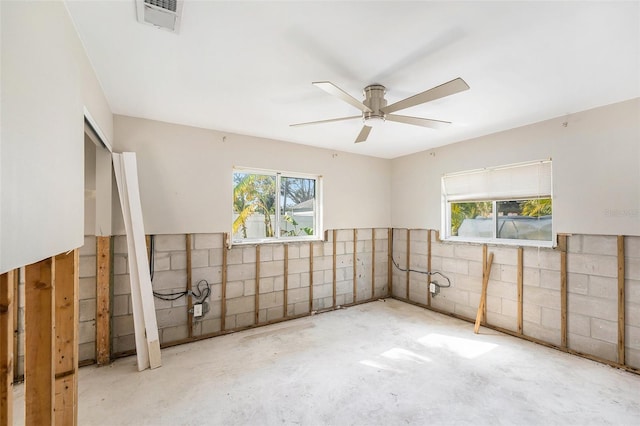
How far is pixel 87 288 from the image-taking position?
111 inches

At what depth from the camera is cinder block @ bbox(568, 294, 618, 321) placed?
111 inches

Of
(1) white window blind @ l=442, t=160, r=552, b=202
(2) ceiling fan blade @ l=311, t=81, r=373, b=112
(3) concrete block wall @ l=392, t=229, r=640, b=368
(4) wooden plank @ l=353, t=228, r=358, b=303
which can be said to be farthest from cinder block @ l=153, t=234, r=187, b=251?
(1) white window blind @ l=442, t=160, r=552, b=202

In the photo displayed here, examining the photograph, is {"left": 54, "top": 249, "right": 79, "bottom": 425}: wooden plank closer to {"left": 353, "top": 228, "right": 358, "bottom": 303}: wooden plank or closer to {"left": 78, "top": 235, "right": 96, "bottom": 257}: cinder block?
{"left": 78, "top": 235, "right": 96, "bottom": 257}: cinder block

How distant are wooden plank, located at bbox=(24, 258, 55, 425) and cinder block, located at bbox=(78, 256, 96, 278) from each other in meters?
1.78

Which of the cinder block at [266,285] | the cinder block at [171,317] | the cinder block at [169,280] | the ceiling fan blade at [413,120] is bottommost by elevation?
the cinder block at [171,317]

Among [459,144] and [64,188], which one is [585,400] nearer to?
[459,144]

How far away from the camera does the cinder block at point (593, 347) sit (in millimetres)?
2830

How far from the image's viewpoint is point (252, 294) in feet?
12.6

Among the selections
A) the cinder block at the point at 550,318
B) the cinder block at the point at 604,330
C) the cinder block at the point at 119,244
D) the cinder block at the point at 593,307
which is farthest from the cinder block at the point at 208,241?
the cinder block at the point at 604,330

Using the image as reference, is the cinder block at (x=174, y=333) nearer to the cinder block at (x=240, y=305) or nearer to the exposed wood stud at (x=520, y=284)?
the cinder block at (x=240, y=305)

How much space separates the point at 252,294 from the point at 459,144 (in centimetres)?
370

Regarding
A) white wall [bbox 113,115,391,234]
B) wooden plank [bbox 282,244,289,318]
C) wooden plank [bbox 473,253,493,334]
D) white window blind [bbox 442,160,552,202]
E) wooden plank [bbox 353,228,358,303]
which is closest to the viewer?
white wall [bbox 113,115,391,234]

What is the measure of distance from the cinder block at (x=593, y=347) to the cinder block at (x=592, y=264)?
702 mm

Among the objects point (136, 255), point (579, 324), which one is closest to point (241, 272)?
point (136, 255)
